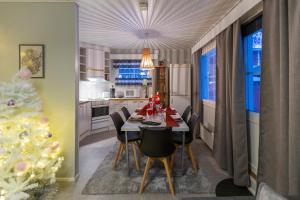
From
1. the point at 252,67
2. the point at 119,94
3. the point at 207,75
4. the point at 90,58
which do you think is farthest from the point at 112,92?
the point at 252,67

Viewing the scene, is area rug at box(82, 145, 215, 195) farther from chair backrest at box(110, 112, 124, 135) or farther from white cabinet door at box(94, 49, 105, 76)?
white cabinet door at box(94, 49, 105, 76)

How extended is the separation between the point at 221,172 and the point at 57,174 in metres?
2.41

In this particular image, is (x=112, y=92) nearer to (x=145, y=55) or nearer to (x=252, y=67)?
(x=145, y=55)

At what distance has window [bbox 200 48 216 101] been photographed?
4.29 metres

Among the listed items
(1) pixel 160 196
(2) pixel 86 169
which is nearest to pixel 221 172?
(1) pixel 160 196

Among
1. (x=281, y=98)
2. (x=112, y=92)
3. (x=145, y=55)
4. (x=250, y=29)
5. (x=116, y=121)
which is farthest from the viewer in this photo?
(x=112, y=92)

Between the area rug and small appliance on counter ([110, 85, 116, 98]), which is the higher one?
small appliance on counter ([110, 85, 116, 98])

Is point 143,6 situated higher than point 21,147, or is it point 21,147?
point 143,6

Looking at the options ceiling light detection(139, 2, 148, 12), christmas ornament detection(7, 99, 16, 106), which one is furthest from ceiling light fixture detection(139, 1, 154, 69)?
christmas ornament detection(7, 99, 16, 106)

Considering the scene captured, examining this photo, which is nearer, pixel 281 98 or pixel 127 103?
pixel 281 98

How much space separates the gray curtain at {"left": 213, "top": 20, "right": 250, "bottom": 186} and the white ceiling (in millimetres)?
468

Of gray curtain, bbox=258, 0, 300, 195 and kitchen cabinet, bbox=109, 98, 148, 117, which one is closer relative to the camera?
gray curtain, bbox=258, 0, 300, 195

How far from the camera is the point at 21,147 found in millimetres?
1944

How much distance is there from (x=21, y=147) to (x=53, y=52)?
1.31 metres
